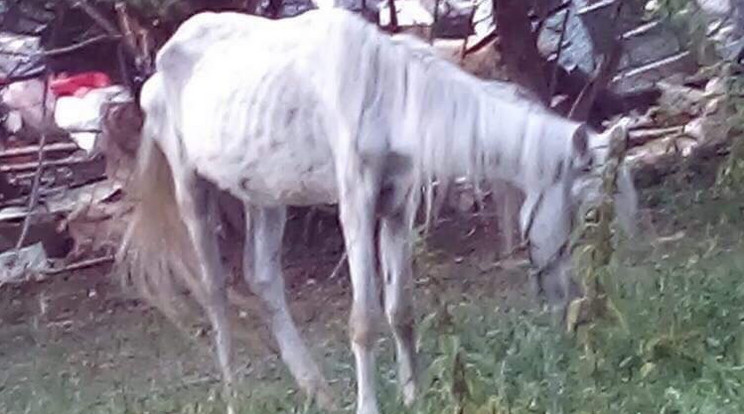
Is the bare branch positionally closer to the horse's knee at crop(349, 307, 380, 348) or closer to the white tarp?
the white tarp

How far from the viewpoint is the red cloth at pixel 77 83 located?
9.73 m

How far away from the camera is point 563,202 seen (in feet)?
15.7

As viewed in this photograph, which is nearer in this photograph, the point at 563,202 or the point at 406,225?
the point at 563,202

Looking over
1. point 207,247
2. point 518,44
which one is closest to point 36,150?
point 518,44

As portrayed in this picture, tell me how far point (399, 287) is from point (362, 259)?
12.0 inches

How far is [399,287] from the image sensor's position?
535cm

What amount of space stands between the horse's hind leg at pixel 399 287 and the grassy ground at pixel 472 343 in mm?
96

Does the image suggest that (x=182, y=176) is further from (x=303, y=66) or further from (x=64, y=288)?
(x=64, y=288)

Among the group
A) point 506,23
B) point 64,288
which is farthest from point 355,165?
point 64,288

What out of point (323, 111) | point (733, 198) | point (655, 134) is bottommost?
point (655, 134)

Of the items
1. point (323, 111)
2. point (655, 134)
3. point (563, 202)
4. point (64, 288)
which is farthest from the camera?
point (64, 288)

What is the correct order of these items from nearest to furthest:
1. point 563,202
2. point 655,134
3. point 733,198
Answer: point 563,202 → point 733,198 → point 655,134

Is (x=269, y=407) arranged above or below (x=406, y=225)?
below

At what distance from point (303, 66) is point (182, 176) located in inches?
33.4
